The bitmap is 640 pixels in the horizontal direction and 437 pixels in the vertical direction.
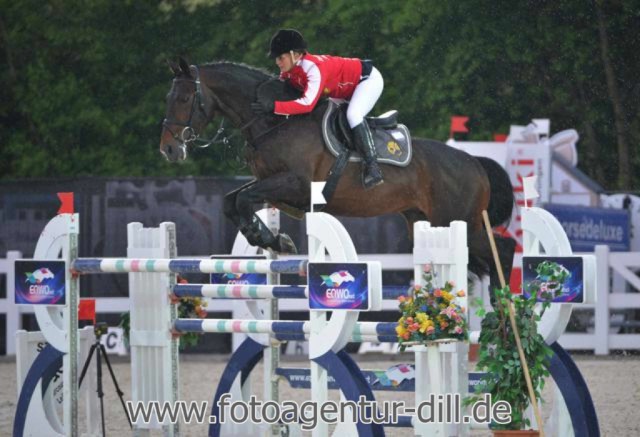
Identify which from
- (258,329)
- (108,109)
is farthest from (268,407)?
(108,109)

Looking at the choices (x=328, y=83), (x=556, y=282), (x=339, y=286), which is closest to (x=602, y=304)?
(x=328, y=83)

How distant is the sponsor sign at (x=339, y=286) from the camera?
542 centimetres

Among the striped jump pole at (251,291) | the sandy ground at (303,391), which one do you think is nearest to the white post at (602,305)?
the sandy ground at (303,391)

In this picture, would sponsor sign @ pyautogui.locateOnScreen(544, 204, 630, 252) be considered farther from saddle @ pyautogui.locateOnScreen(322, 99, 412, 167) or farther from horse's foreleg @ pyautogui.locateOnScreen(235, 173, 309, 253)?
horse's foreleg @ pyautogui.locateOnScreen(235, 173, 309, 253)

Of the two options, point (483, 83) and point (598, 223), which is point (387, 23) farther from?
point (598, 223)

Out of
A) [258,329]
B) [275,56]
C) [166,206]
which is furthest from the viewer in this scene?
[166,206]

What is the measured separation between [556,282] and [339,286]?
0.96 m

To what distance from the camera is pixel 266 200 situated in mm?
7242

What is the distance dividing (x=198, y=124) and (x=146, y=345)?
1.47 metres

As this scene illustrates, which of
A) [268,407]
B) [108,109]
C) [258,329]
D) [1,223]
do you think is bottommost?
[268,407]

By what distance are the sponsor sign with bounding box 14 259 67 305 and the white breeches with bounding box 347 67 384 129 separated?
1.88 metres

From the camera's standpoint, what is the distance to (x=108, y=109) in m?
17.3

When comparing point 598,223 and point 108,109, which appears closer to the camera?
point 598,223

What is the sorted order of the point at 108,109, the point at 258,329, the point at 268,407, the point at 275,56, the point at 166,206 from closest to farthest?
the point at 258,329, the point at 268,407, the point at 275,56, the point at 166,206, the point at 108,109
